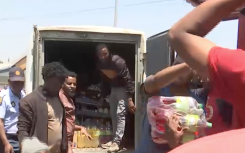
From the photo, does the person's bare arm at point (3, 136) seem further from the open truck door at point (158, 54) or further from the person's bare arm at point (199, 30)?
the person's bare arm at point (199, 30)

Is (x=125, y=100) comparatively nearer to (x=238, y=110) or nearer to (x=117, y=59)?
(x=117, y=59)

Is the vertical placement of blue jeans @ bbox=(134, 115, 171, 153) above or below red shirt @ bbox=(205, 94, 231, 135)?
below

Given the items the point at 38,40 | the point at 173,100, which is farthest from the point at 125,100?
the point at 173,100

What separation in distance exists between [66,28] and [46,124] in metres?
3.45

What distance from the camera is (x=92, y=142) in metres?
8.34

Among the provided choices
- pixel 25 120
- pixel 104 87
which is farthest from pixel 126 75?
pixel 25 120

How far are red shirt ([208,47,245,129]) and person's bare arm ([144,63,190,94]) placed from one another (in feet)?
3.20

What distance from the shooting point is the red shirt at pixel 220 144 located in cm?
101

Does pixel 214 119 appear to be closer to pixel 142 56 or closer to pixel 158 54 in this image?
pixel 158 54

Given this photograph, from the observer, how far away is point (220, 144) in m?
1.04

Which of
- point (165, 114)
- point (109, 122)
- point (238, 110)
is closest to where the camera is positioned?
point (238, 110)

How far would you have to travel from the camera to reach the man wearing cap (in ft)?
16.9

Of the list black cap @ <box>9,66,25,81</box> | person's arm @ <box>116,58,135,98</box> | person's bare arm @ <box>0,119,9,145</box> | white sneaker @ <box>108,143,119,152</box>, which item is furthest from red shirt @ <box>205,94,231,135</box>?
person's arm @ <box>116,58,135,98</box>

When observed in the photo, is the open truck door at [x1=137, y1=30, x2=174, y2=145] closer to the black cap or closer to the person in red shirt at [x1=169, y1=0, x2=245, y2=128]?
the black cap
